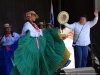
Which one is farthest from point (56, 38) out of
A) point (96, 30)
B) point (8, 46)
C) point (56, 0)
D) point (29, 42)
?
point (56, 0)

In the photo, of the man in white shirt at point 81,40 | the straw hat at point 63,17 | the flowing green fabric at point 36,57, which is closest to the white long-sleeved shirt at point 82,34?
the man in white shirt at point 81,40

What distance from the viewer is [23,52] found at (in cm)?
416

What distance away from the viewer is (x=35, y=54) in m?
4.32

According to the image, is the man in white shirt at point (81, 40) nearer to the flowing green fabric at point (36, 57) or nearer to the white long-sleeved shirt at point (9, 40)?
the flowing green fabric at point (36, 57)

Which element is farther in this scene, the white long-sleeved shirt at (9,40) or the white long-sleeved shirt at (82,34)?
A: the white long-sleeved shirt at (82,34)

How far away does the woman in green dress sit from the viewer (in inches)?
161

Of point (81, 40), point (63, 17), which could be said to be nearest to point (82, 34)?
point (81, 40)

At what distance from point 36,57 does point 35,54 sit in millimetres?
55

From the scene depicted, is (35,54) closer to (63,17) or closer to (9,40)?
(9,40)

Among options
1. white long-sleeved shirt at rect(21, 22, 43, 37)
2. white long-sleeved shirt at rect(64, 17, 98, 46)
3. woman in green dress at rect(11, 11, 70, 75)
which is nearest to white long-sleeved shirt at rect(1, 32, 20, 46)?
woman in green dress at rect(11, 11, 70, 75)

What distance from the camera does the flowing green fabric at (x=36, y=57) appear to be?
407 centimetres

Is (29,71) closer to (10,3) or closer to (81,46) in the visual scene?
(81,46)

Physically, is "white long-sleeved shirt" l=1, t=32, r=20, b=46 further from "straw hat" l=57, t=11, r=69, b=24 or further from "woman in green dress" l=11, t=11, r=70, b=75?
"straw hat" l=57, t=11, r=69, b=24

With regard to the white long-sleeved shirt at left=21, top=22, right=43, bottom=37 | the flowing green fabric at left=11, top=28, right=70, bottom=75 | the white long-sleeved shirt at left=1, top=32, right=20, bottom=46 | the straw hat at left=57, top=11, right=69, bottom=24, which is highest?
the straw hat at left=57, top=11, right=69, bottom=24
